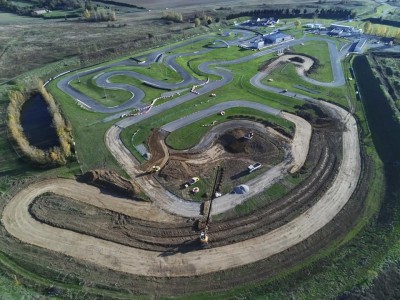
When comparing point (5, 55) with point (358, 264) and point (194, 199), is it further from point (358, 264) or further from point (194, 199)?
point (358, 264)

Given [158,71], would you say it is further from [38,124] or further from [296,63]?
[296,63]

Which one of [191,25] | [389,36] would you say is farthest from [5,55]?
[389,36]

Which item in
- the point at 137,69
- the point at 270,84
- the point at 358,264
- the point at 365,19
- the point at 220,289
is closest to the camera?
the point at 220,289

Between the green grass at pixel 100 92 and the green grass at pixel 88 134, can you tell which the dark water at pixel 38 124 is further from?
the green grass at pixel 100 92

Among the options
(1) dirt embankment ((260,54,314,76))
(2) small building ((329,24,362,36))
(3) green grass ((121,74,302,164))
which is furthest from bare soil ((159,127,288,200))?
(2) small building ((329,24,362,36))

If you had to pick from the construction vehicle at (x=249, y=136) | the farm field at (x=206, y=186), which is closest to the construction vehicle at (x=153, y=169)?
the farm field at (x=206, y=186)

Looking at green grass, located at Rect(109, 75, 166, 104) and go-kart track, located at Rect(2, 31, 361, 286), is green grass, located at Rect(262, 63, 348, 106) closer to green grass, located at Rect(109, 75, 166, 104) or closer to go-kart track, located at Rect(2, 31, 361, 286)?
go-kart track, located at Rect(2, 31, 361, 286)
